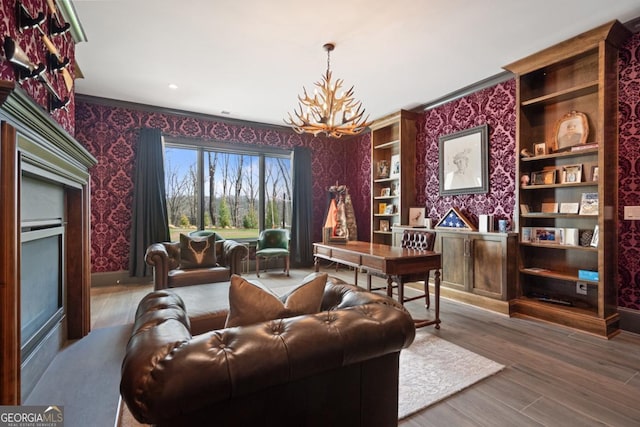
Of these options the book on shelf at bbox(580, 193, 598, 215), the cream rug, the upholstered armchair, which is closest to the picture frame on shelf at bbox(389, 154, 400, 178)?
the upholstered armchair

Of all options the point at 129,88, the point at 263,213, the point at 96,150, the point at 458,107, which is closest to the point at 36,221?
the point at 129,88

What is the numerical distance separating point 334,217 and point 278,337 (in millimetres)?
3169

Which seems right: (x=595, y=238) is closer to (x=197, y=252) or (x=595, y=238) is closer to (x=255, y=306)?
(x=255, y=306)

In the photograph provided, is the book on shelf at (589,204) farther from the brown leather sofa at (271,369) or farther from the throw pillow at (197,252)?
the throw pillow at (197,252)

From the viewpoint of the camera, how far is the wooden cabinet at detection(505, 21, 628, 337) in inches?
112

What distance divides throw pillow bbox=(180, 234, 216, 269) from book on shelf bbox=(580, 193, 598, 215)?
4.14 m

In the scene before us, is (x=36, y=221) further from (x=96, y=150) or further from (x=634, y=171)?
(x=634, y=171)

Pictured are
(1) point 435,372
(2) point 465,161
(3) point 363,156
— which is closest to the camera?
(1) point 435,372

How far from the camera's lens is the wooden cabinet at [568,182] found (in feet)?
9.36

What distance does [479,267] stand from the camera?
12.1 feet

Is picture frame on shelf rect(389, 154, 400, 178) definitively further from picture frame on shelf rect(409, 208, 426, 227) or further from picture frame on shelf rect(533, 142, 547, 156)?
picture frame on shelf rect(533, 142, 547, 156)

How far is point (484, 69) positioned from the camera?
366 centimetres

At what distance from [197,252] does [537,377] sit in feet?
11.7

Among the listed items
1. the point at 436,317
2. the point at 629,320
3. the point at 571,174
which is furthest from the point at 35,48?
the point at 629,320
